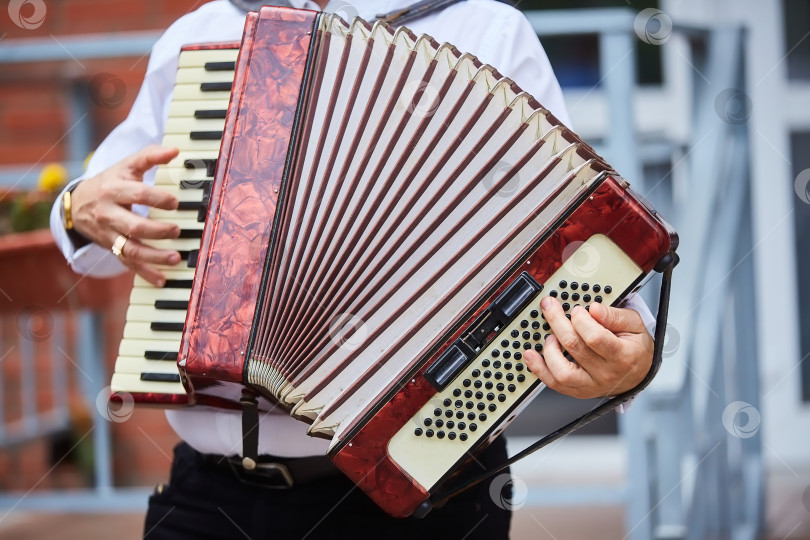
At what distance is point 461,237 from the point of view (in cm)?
120

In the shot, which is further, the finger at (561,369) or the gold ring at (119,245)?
the gold ring at (119,245)

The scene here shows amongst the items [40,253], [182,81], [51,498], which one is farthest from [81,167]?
[182,81]

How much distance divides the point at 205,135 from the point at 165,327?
302mm

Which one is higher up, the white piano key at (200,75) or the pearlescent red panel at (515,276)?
the white piano key at (200,75)

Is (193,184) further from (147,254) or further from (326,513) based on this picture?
(326,513)

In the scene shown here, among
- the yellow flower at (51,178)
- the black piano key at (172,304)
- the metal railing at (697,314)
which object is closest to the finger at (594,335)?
the black piano key at (172,304)

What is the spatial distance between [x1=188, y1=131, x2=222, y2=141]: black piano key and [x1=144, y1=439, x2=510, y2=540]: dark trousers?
530mm

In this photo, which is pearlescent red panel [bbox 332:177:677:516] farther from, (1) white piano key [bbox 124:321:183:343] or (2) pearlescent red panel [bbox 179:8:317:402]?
(1) white piano key [bbox 124:321:183:343]

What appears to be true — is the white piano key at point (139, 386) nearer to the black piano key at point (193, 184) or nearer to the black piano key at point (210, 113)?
the black piano key at point (193, 184)

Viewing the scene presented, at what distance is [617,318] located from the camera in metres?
1.13

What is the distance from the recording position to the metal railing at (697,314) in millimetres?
2268

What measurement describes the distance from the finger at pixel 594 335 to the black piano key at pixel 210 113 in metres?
0.63

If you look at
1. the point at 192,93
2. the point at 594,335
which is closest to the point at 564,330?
the point at 594,335

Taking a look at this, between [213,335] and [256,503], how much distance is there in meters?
0.32
